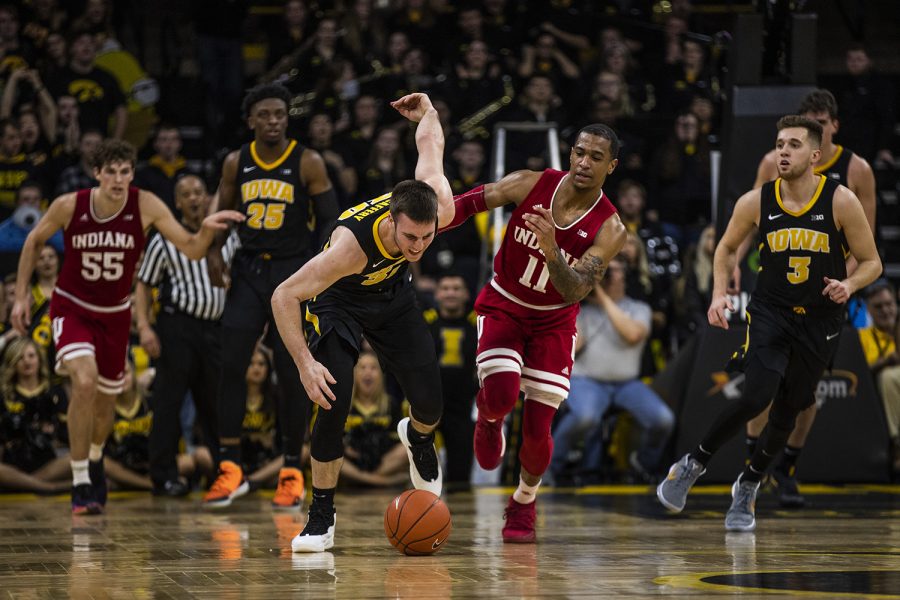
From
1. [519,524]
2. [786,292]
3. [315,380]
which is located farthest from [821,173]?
[315,380]

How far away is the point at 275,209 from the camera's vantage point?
7.64 meters

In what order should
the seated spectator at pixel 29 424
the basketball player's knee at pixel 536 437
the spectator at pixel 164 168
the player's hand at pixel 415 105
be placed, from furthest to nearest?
the spectator at pixel 164 168
the seated spectator at pixel 29 424
the basketball player's knee at pixel 536 437
the player's hand at pixel 415 105

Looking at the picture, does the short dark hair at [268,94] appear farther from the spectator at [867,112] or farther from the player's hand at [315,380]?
the spectator at [867,112]

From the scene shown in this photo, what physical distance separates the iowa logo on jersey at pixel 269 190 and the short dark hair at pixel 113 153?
0.69m

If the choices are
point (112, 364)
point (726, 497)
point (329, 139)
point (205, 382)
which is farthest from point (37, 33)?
point (726, 497)

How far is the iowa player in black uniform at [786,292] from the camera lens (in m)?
6.62

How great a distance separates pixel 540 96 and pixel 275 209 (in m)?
5.21

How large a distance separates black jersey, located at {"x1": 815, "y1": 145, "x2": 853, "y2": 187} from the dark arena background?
0.03m

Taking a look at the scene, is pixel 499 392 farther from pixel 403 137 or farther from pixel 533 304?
pixel 403 137

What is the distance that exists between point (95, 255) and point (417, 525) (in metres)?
3.15

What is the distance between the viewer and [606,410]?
32.7 ft

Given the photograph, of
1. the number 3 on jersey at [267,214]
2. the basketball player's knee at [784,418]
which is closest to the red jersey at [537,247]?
the basketball player's knee at [784,418]

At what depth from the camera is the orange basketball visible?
5.46 meters

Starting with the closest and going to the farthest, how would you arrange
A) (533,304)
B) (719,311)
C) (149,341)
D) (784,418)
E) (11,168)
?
(533,304) < (719,311) < (784,418) < (149,341) < (11,168)
